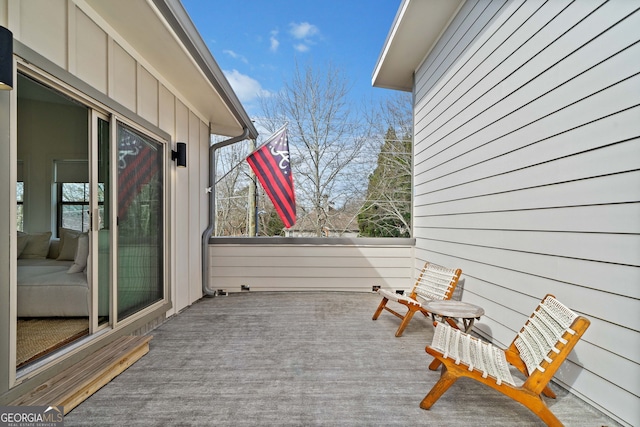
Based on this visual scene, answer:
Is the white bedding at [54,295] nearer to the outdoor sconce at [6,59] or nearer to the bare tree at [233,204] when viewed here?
the outdoor sconce at [6,59]

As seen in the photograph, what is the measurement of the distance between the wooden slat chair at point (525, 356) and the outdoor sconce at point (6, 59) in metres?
2.67

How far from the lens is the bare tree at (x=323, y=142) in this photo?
751cm

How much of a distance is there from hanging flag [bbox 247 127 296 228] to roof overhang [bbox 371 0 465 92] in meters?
1.97

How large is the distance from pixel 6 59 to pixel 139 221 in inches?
64.5

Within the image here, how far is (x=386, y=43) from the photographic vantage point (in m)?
3.93

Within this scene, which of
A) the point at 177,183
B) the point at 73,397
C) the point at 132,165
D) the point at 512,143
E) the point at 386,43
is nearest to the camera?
the point at 73,397

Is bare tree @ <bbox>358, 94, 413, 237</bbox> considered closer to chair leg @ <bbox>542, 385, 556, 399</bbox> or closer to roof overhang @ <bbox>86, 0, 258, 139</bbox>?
roof overhang @ <bbox>86, 0, 258, 139</bbox>

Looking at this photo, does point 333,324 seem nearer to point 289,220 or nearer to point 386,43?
point 289,220

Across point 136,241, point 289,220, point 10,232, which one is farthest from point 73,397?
point 289,220

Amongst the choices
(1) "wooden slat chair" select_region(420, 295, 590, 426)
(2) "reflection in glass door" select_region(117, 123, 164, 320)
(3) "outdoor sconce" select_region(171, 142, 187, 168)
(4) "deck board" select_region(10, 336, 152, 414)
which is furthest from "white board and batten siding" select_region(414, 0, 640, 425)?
(2) "reflection in glass door" select_region(117, 123, 164, 320)

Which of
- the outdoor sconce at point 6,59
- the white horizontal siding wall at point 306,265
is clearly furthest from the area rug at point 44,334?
the white horizontal siding wall at point 306,265

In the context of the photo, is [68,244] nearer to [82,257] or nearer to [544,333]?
[82,257]

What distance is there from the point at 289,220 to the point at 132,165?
200 centimetres

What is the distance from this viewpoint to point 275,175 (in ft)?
13.6
